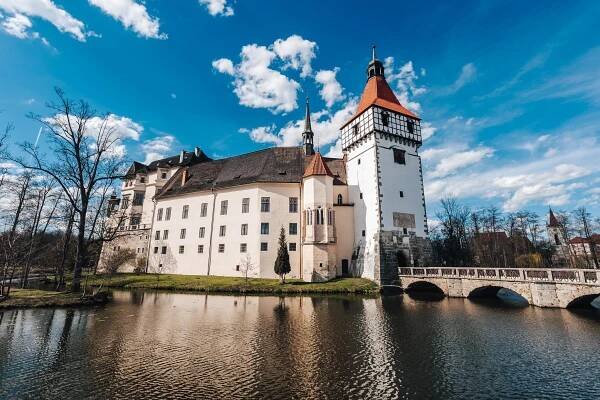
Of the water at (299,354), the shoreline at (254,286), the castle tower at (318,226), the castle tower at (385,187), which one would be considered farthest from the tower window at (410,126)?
the water at (299,354)

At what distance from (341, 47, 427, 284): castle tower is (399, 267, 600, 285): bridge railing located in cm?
401

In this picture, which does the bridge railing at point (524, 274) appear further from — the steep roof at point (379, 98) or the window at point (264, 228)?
the steep roof at point (379, 98)

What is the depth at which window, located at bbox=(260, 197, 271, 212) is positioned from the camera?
38.9 m

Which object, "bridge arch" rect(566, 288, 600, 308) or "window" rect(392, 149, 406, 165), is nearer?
"bridge arch" rect(566, 288, 600, 308)

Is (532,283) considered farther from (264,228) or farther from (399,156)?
(264,228)

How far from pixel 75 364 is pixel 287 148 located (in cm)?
3938

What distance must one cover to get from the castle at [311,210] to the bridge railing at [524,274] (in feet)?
17.3

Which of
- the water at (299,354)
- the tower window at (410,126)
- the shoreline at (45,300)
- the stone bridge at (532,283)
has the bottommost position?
the water at (299,354)

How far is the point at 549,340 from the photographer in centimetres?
1249

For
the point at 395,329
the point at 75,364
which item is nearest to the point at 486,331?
the point at 395,329

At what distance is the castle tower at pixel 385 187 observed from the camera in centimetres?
3331

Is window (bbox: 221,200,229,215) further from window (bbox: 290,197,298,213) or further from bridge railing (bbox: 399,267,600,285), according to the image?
bridge railing (bbox: 399,267,600,285)

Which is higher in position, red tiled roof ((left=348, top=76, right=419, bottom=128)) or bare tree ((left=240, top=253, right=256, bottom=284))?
red tiled roof ((left=348, top=76, right=419, bottom=128))

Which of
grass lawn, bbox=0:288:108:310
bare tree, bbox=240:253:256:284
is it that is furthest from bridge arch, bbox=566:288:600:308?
grass lawn, bbox=0:288:108:310
